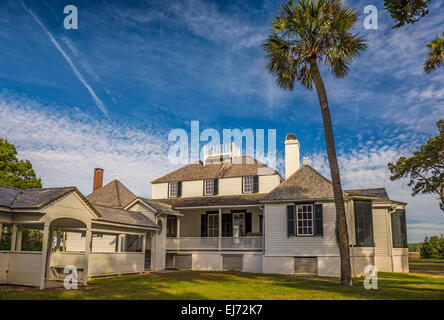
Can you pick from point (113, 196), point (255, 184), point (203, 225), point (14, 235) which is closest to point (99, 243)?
point (113, 196)

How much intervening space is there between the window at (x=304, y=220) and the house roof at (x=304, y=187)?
0.64 m

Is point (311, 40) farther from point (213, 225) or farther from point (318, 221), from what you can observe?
point (213, 225)

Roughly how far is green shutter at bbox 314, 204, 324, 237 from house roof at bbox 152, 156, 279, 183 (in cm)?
591

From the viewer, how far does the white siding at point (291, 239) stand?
21688 mm

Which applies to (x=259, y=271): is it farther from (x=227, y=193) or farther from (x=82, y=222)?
(x=82, y=222)

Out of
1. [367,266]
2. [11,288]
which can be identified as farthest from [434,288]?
[11,288]

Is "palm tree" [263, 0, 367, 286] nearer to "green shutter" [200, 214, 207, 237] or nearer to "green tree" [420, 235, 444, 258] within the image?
"green shutter" [200, 214, 207, 237]

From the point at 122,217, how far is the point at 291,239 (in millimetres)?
9323

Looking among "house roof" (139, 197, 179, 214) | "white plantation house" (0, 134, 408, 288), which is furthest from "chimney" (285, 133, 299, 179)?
"house roof" (139, 197, 179, 214)

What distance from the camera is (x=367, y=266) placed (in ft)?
73.9

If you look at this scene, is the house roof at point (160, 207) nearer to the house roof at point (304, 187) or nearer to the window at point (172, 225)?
the window at point (172, 225)

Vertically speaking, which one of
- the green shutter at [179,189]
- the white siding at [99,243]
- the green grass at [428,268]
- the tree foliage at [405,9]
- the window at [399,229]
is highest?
the tree foliage at [405,9]

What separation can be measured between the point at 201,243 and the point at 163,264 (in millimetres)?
2925

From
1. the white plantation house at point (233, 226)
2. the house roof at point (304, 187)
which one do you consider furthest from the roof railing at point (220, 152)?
the house roof at point (304, 187)
